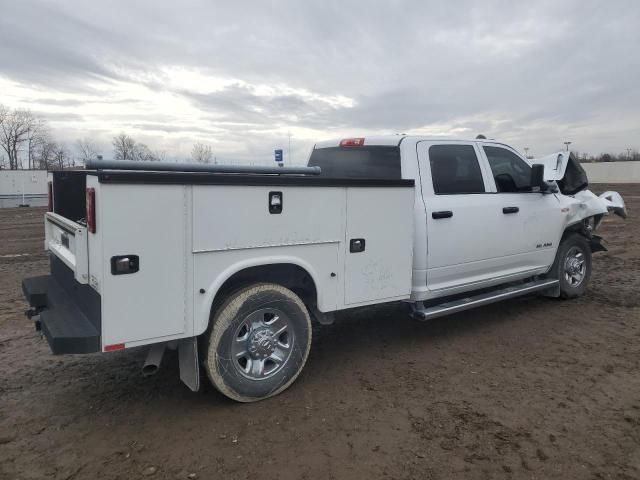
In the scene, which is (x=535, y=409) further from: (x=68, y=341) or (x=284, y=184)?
(x=68, y=341)

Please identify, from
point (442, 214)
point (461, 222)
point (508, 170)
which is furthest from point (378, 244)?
point (508, 170)

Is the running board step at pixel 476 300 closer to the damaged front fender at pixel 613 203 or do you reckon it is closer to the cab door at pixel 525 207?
the cab door at pixel 525 207

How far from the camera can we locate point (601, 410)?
375cm

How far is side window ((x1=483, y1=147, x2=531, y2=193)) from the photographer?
567 cm

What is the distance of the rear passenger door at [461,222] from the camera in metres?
4.93

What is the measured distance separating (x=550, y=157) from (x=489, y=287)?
172 centimetres

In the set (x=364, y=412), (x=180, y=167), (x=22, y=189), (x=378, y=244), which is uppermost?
(x=180, y=167)

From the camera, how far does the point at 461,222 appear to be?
5090 millimetres

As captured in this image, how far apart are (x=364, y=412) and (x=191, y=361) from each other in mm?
1267

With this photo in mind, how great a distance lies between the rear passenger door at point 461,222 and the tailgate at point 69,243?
2.92 m

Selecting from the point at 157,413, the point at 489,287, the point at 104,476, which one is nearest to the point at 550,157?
the point at 489,287

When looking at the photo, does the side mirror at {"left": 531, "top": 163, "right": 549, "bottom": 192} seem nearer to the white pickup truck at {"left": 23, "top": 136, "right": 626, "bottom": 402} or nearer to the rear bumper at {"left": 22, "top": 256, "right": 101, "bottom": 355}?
the white pickup truck at {"left": 23, "top": 136, "right": 626, "bottom": 402}

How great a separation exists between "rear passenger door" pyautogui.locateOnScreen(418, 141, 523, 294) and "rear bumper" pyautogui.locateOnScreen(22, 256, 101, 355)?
2907 mm

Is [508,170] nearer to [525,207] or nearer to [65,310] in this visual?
[525,207]
